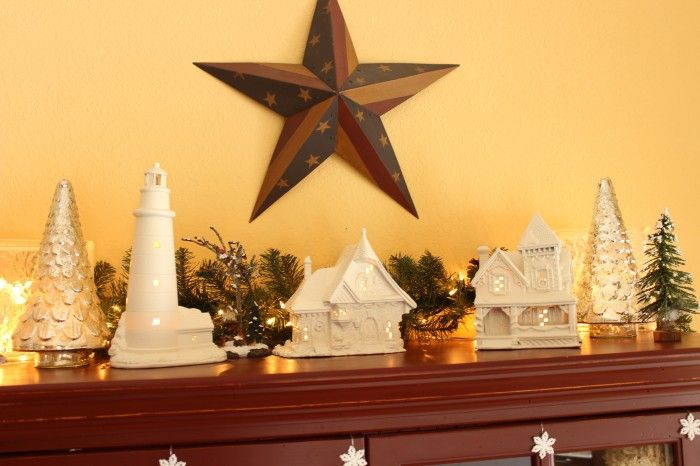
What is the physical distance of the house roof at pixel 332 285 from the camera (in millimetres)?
1132

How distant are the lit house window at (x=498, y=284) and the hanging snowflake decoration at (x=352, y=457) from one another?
16.1 inches

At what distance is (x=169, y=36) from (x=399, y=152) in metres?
0.58

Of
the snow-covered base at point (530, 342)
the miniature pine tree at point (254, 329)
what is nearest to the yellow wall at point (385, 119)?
the miniature pine tree at point (254, 329)

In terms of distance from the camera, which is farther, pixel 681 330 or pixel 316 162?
pixel 316 162

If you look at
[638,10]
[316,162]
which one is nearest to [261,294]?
[316,162]

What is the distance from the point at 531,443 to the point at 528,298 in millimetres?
261

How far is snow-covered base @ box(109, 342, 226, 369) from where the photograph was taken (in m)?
1.04

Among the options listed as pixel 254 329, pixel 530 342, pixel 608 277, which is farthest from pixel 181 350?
pixel 608 277

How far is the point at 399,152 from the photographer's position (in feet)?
4.96

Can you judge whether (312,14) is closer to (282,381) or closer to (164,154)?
(164,154)

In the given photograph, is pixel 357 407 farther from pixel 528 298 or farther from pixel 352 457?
pixel 528 298

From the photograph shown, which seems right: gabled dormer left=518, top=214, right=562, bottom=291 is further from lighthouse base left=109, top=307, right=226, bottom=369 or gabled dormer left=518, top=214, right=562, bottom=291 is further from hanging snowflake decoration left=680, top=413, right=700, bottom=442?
A: lighthouse base left=109, top=307, right=226, bottom=369

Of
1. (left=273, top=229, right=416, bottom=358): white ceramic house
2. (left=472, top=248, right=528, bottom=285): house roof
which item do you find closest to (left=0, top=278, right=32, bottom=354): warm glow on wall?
(left=273, top=229, right=416, bottom=358): white ceramic house

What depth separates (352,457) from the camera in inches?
38.3
